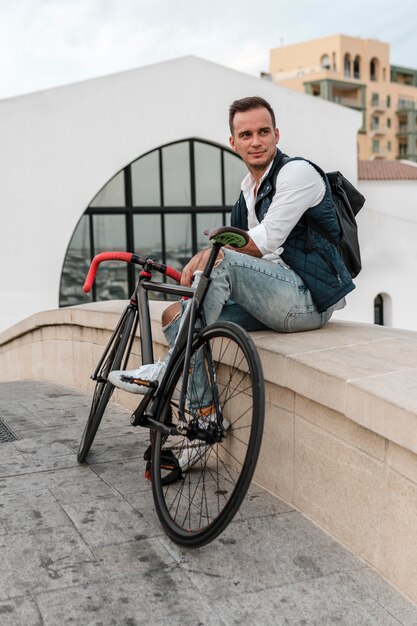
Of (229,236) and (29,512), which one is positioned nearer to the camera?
(229,236)

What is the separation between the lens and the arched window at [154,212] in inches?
1026

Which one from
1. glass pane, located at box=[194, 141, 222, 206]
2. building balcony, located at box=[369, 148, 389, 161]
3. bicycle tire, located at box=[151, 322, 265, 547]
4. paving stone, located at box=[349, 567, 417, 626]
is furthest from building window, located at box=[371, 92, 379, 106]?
paving stone, located at box=[349, 567, 417, 626]

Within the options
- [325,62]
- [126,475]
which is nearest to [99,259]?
[126,475]

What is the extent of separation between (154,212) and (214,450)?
23.5m

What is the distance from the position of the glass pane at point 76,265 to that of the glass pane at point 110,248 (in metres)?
0.36

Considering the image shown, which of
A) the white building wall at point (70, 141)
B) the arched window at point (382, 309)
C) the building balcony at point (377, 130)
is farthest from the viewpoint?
the building balcony at point (377, 130)

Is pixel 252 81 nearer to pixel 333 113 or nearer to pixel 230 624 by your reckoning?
pixel 333 113

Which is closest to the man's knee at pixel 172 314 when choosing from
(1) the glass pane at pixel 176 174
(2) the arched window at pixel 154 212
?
(2) the arched window at pixel 154 212

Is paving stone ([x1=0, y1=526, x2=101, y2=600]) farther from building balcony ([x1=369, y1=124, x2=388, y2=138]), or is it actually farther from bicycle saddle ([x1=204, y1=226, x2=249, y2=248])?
building balcony ([x1=369, y1=124, x2=388, y2=138])

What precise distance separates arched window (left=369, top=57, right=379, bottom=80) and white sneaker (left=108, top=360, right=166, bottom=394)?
3151 inches

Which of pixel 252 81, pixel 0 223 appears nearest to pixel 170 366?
pixel 0 223

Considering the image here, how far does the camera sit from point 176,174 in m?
27.0

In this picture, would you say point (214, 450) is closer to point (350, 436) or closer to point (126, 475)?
point (126, 475)

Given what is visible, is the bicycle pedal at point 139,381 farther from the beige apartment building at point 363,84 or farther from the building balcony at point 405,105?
the building balcony at point 405,105
